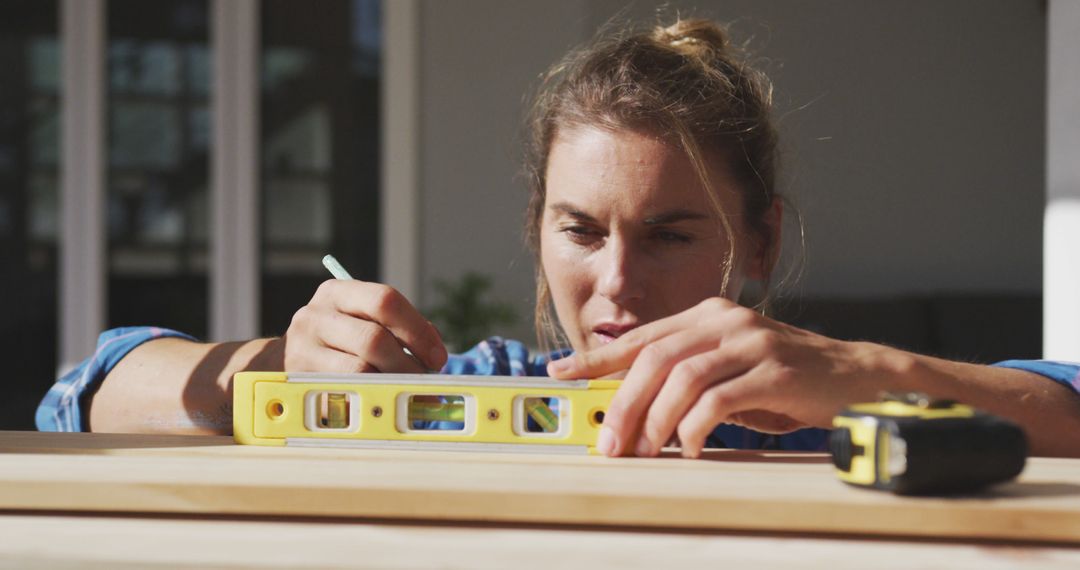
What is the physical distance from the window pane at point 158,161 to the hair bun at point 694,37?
11.7ft

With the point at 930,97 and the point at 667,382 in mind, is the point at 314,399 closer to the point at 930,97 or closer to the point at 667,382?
the point at 667,382

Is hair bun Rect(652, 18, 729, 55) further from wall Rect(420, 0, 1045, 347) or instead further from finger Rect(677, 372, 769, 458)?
wall Rect(420, 0, 1045, 347)

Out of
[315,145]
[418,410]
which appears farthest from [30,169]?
[418,410]

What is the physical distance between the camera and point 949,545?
55cm

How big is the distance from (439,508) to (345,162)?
4.36 metres

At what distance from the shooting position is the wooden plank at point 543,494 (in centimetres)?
56

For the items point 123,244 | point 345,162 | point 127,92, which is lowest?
point 123,244

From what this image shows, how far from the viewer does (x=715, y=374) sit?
73cm

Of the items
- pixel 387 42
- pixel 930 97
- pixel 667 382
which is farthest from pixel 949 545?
pixel 930 97

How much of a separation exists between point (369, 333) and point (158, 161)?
4.21 meters

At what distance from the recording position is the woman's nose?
4.32ft

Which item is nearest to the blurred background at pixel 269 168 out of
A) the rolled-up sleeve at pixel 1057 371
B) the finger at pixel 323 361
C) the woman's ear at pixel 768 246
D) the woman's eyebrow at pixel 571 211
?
the woman's ear at pixel 768 246

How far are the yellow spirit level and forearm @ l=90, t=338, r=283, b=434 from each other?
1.04ft

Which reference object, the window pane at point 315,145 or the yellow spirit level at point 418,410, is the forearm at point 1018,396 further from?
the window pane at point 315,145
